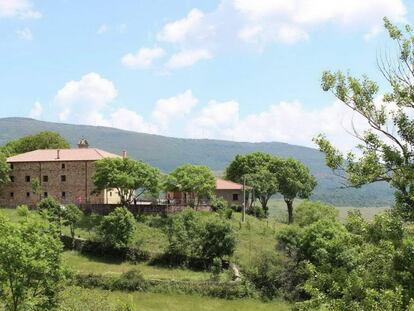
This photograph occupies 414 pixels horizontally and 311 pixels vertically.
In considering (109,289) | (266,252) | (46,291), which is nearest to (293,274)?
(266,252)

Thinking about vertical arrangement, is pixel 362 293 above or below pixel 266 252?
above

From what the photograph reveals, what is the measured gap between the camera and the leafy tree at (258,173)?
84750mm

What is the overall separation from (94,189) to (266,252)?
26075mm

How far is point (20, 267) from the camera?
2784 centimetres

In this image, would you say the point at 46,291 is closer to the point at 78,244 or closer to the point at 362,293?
the point at 362,293

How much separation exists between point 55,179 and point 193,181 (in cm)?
1945

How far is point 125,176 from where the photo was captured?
207 feet

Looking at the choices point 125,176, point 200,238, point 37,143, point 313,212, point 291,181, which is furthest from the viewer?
point 37,143

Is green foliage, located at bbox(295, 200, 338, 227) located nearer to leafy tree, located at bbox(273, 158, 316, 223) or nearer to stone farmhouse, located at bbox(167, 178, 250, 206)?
stone farmhouse, located at bbox(167, 178, 250, 206)

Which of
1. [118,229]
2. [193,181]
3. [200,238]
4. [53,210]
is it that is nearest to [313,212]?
[193,181]

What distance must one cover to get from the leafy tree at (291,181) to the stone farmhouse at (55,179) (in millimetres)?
28879

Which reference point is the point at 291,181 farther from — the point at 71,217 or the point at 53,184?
the point at 71,217

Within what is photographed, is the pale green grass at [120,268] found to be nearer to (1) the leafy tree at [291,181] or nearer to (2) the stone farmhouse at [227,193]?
(2) the stone farmhouse at [227,193]

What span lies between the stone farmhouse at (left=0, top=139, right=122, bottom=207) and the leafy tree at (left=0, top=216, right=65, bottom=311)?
42.1 metres
